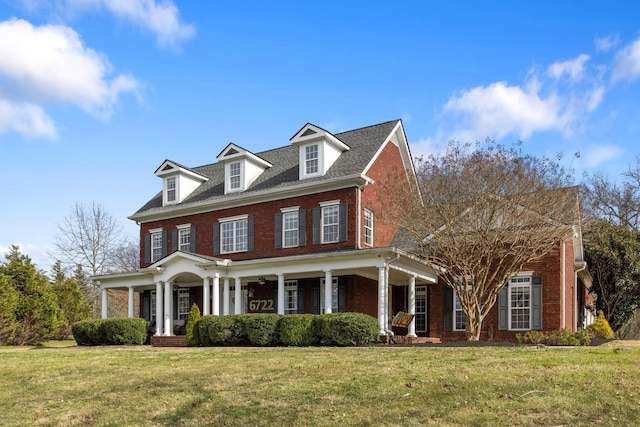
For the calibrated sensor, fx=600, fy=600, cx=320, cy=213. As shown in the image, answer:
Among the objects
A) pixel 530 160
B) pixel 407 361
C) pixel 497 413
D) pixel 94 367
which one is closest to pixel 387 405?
pixel 497 413

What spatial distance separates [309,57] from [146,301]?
1985 cm

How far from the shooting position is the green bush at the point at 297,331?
18.6m

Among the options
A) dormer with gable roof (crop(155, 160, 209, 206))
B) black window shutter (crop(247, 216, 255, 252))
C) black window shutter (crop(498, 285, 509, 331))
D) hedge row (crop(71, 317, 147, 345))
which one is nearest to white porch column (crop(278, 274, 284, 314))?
black window shutter (crop(247, 216, 255, 252))

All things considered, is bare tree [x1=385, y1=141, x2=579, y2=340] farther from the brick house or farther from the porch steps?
the porch steps

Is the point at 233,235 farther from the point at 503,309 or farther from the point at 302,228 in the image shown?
the point at 503,309

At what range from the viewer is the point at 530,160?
60.6 feet

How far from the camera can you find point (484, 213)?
18672 millimetres

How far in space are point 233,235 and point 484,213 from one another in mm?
11725

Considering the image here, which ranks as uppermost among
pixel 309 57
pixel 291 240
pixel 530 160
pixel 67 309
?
pixel 309 57

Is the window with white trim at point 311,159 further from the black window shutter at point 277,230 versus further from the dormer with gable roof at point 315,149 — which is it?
the black window shutter at point 277,230

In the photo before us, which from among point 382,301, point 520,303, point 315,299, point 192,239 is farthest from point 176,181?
point 520,303

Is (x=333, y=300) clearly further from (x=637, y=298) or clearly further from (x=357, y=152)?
(x=637, y=298)

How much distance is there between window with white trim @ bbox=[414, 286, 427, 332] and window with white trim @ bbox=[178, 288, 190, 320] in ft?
35.2

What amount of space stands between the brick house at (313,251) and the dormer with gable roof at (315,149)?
4 cm
